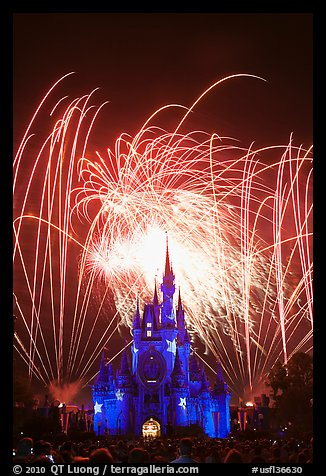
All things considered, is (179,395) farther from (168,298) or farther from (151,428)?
(168,298)

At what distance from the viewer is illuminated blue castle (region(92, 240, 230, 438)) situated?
112 meters

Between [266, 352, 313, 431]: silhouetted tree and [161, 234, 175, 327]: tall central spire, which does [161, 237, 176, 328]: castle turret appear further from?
[266, 352, 313, 431]: silhouetted tree

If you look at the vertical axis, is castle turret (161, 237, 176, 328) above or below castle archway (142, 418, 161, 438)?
above

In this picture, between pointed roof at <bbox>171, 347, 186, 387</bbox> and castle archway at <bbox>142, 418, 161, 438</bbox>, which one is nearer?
castle archway at <bbox>142, 418, 161, 438</bbox>

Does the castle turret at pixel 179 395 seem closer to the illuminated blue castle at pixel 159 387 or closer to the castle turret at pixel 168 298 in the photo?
the illuminated blue castle at pixel 159 387

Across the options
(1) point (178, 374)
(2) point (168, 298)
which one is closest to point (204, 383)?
(1) point (178, 374)

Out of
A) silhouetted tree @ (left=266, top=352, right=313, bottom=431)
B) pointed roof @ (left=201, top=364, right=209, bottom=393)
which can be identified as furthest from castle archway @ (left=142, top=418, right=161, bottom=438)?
silhouetted tree @ (left=266, top=352, right=313, bottom=431)

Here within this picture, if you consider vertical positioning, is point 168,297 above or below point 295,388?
above

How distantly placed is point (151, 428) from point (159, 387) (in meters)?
6.97

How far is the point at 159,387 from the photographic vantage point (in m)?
114

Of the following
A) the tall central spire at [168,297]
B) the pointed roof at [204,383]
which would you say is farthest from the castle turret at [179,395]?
the tall central spire at [168,297]

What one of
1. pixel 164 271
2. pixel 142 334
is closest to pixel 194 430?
pixel 142 334

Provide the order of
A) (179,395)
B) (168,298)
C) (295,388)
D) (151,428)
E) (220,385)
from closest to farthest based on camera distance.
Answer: (295,388) → (151,428) → (179,395) → (168,298) → (220,385)
